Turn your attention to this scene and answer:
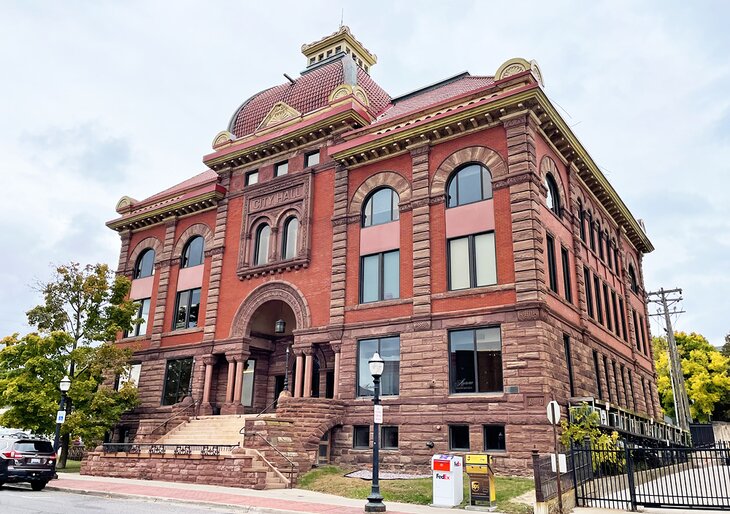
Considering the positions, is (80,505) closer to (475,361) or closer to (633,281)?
(475,361)

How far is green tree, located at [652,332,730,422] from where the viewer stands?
56781 mm

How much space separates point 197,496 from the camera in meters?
18.0

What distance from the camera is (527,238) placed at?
924 inches

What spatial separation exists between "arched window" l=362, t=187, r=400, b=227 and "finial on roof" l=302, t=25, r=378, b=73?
14944 mm

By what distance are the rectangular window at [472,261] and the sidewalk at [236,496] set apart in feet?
32.8

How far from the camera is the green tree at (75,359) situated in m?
28.2

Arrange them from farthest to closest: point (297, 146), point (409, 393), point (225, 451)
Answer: point (297, 146) < point (409, 393) < point (225, 451)

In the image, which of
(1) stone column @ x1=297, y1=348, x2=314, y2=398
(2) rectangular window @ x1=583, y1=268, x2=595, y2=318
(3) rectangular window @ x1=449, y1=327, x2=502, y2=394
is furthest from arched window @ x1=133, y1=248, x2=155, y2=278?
(2) rectangular window @ x1=583, y1=268, x2=595, y2=318

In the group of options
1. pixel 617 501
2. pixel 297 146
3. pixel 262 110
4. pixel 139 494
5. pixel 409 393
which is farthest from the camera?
pixel 262 110

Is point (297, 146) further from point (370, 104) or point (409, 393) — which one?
point (409, 393)

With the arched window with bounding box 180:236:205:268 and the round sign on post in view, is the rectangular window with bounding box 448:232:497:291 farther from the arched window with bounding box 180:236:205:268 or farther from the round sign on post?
the arched window with bounding box 180:236:205:268

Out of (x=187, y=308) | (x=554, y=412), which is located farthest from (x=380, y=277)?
(x=187, y=308)

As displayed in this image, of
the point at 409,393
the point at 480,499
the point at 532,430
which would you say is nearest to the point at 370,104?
the point at 409,393

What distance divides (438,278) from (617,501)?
448 inches
